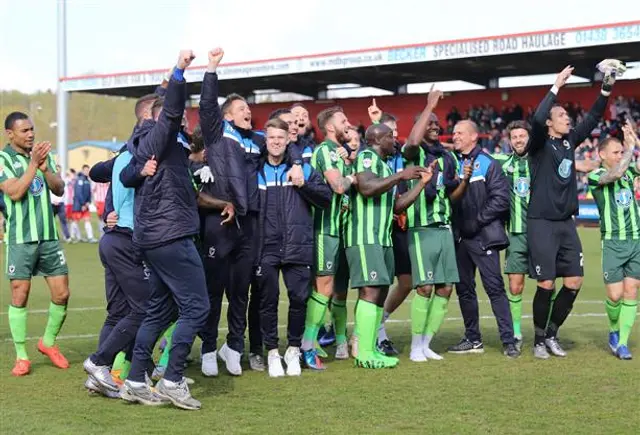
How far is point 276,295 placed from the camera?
7.99 m

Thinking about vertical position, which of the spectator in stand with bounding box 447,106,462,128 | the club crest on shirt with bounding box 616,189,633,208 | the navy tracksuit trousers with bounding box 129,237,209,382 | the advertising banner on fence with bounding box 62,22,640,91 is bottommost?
the navy tracksuit trousers with bounding box 129,237,209,382

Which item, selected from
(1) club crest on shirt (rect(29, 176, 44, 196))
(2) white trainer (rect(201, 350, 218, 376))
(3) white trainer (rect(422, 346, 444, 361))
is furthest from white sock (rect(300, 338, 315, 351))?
(1) club crest on shirt (rect(29, 176, 44, 196))

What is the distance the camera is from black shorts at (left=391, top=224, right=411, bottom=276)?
8961 mm

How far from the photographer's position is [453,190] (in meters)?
8.76

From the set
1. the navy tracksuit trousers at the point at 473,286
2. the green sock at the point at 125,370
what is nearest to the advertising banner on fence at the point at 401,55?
the navy tracksuit trousers at the point at 473,286

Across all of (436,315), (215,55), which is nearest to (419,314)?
(436,315)

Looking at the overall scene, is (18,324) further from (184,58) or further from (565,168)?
(565,168)

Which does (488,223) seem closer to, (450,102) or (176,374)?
(176,374)

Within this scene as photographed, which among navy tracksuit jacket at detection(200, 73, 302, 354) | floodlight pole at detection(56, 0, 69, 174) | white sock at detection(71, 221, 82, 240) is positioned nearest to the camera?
navy tracksuit jacket at detection(200, 73, 302, 354)

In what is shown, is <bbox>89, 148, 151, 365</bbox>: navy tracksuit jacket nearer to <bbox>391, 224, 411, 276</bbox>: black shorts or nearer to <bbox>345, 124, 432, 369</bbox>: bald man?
<bbox>345, 124, 432, 369</bbox>: bald man

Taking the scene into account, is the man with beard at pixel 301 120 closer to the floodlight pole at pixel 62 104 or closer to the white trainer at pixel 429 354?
the white trainer at pixel 429 354

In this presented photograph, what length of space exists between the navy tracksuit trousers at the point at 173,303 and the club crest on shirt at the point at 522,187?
3707 millimetres

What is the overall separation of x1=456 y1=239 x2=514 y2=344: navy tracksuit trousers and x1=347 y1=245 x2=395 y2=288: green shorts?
46.1 inches

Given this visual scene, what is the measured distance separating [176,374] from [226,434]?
0.93 m
